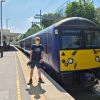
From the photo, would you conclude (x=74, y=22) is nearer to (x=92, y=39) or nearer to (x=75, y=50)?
(x=92, y=39)

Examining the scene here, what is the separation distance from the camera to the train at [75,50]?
14062 millimetres

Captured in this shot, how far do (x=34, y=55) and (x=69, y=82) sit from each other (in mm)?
1700

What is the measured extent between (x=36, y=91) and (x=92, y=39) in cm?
387

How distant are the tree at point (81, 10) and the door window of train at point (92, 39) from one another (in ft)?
75.8

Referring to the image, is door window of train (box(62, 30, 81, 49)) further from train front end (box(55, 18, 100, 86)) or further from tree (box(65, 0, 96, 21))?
tree (box(65, 0, 96, 21))

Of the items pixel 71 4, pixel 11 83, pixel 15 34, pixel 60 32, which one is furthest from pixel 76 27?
pixel 15 34

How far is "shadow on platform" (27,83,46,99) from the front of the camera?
11617 mm

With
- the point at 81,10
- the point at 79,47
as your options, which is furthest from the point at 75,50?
the point at 81,10

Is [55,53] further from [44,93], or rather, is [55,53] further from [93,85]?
[44,93]

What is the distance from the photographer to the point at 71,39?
47.8ft

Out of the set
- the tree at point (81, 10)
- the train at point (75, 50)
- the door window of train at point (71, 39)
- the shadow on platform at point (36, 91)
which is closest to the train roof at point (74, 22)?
the train at point (75, 50)

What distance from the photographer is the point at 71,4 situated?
39.6 m

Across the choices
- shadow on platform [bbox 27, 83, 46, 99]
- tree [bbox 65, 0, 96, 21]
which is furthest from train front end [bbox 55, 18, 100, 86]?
tree [bbox 65, 0, 96, 21]

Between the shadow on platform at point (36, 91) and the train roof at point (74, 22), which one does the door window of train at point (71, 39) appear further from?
the shadow on platform at point (36, 91)
